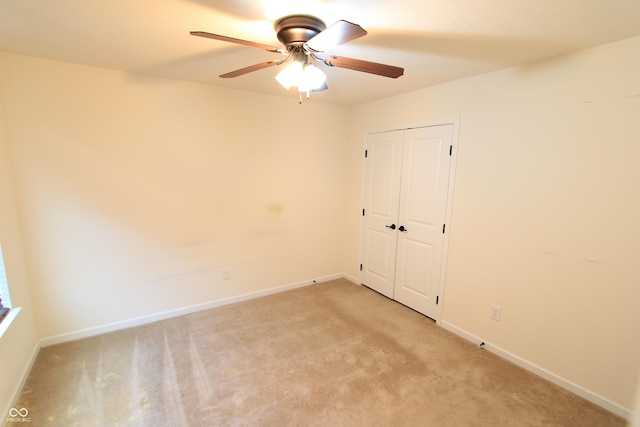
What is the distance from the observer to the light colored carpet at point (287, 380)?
1.82 m

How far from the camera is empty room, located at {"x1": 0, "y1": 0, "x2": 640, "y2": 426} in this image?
1.73m

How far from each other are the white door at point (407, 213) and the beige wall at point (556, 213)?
213mm

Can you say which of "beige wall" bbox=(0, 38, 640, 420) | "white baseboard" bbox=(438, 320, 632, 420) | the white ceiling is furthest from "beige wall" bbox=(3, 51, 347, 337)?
"white baseboard" bbox=(438, 320, 632, 420)

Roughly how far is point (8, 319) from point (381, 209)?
135 inches

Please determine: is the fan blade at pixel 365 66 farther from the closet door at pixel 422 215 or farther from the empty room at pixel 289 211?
the closet door at pixel 422 215

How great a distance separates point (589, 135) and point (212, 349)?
332cm

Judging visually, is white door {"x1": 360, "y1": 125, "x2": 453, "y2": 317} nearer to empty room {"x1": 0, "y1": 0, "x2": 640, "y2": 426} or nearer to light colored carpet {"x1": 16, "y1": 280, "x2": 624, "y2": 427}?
empty room {"x1": 0, "y1": 0, "x2": 640, "y2": 426}

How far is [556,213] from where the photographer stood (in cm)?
207

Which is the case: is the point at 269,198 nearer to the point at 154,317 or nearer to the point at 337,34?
the point at 154,317

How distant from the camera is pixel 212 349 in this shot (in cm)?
249

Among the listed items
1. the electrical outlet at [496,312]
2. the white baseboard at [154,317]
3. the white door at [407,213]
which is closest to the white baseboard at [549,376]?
the electrical outlet at [496,312]

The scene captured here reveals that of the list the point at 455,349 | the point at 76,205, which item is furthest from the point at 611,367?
the point at 76,205

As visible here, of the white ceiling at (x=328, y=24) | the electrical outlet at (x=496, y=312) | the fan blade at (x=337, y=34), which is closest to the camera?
the fan blade at (x=337, y=34)

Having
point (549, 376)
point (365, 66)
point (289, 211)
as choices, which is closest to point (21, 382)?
point (289, 211)
